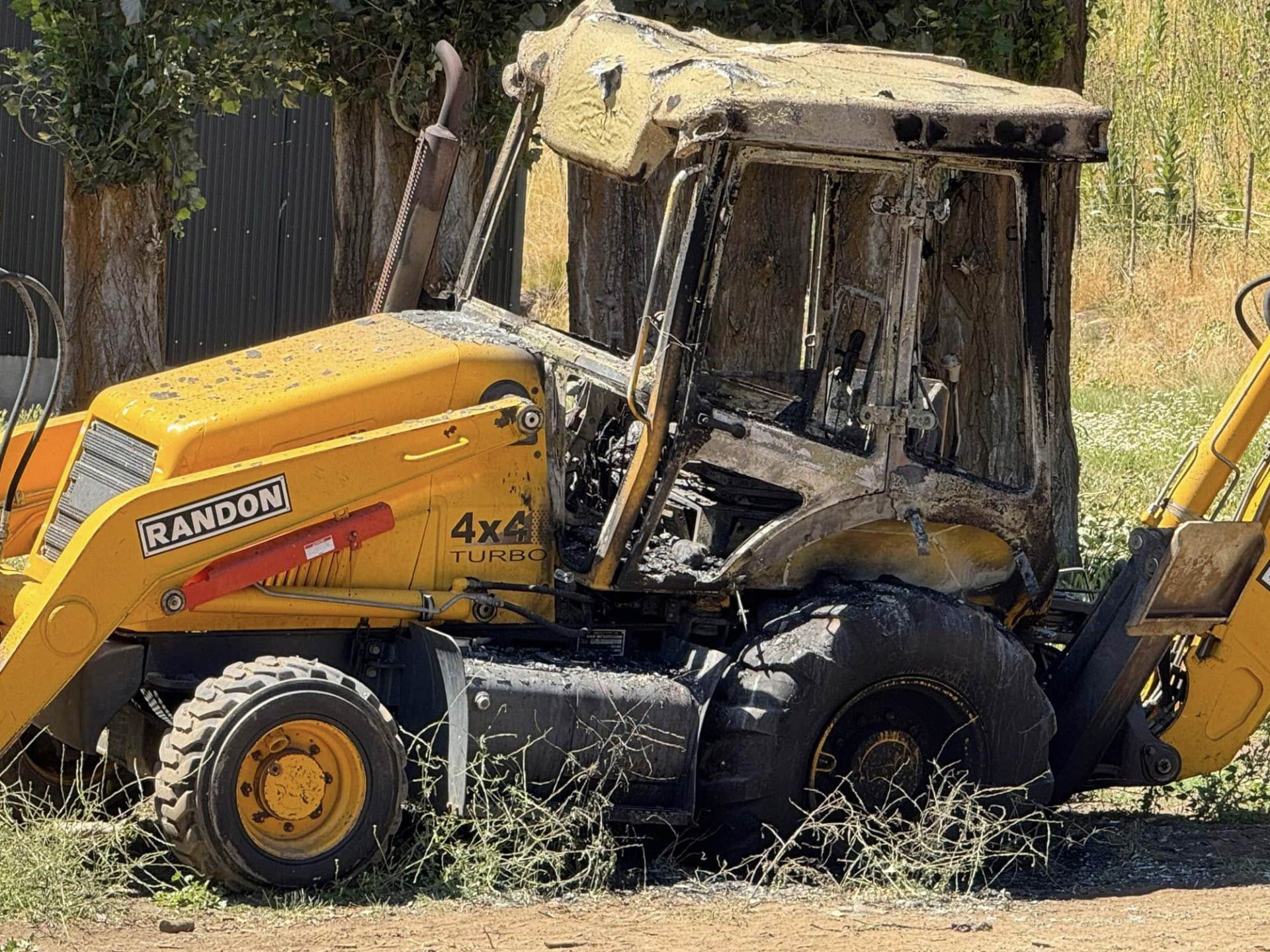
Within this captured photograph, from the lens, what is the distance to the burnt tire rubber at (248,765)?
550cm

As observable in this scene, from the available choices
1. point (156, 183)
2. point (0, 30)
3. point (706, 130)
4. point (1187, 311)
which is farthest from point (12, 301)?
point (706, 130)

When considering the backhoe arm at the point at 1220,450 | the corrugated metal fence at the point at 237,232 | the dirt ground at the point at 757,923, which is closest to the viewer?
the dirt ground at the point at 757,923

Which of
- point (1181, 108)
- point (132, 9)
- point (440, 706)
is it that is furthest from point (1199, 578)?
point (1181, 108)

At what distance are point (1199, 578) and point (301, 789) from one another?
310 centimetres

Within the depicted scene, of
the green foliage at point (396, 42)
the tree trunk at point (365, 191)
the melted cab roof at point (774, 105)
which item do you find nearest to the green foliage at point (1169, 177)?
the tree trunk at point (365, 191)

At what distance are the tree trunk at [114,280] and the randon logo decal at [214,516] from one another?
20.9ft

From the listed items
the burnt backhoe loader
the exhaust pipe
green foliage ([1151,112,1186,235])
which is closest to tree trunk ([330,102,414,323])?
the exhaust pipe

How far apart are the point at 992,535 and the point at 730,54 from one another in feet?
5.81

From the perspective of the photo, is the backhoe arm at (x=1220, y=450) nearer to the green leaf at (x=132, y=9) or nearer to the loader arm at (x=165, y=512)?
the loader arm at (x=165, y=512)

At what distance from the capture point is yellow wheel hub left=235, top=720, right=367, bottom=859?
5.62 m

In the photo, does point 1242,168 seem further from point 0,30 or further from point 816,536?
point 816,536

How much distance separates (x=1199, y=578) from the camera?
675cm

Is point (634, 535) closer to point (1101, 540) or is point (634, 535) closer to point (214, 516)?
point (214, 516)

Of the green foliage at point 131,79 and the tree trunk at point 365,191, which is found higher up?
the green foliage at point 131,79
